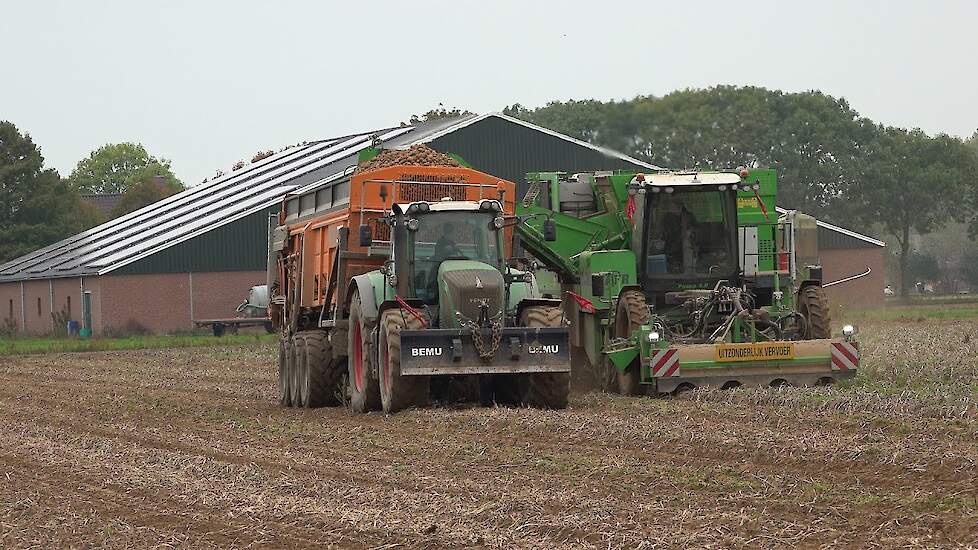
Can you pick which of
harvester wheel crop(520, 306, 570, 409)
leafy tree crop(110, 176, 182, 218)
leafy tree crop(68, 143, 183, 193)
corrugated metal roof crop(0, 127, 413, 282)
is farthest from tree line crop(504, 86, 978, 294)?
leafy tree crop(68, 143, 183, 193)

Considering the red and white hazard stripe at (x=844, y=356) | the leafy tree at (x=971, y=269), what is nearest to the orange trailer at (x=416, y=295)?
the red and white hazard stripe at (x=844, y=356)

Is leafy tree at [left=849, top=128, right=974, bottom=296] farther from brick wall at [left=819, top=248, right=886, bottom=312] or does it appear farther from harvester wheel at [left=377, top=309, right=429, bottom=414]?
harvester wheel at [left=377, top=309, right=429, bottom=414]

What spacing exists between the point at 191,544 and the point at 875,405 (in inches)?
312

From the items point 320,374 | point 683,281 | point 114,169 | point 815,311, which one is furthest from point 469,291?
point 114,169

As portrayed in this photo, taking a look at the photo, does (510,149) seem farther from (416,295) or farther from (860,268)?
(416,295)

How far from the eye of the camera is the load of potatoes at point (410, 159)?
20.5m

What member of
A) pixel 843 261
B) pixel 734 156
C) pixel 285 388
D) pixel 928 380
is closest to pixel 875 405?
pixel 928 380

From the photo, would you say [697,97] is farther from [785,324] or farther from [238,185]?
[238,185]

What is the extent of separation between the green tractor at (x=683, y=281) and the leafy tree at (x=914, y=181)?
51.5 meters

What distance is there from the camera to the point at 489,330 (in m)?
17.2

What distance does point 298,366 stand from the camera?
21.3 metres

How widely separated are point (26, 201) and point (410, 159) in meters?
59.3

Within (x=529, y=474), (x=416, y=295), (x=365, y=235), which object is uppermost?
(x=365, y=235)

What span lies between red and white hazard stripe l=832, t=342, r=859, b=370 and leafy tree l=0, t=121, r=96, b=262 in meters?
61.8
